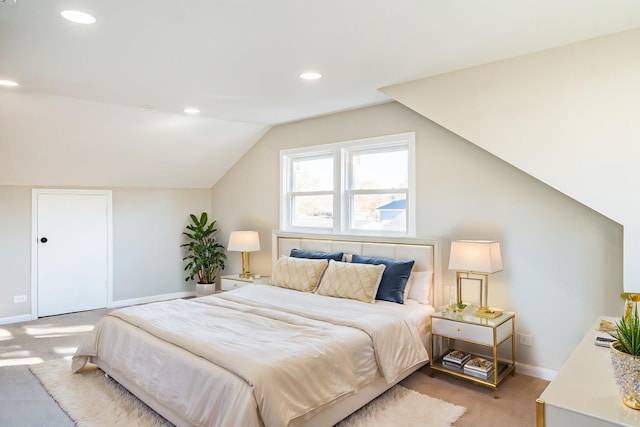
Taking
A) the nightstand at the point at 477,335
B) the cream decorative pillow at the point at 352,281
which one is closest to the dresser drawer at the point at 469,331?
the nightstand at the point at 477,335

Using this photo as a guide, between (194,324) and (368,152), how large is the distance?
103 inches

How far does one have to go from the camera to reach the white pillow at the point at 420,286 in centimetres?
374

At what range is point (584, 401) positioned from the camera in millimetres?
1507

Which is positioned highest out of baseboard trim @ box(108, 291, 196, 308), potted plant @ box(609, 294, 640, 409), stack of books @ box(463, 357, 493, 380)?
potted plant @ box(609, 294, 640, 409)

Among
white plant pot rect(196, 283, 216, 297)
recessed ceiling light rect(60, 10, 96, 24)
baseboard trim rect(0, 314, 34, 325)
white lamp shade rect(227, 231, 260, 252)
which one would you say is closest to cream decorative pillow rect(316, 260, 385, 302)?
white lamp shade rect(227, 231, 260, 252)

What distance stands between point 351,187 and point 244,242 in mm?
1596

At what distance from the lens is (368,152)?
180 inches

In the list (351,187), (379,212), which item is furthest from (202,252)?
(379,212)

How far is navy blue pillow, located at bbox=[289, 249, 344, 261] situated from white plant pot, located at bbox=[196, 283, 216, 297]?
1899mm

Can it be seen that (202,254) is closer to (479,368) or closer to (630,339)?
(479,368)

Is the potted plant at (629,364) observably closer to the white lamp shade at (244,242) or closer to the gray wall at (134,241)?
the white lamp shade at (244,242)

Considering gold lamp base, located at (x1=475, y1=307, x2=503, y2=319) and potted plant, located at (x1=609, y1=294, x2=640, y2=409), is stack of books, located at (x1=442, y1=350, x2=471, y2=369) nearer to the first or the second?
gold lamp base, located at (x1=475, y1=307, x2=503, y2=319)

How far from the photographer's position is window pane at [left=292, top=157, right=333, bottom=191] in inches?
196

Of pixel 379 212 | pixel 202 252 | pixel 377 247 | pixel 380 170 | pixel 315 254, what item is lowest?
pixel 202 252
